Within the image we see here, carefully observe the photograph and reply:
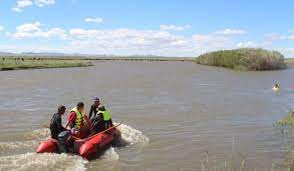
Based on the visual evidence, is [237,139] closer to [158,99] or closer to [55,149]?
[55,149]

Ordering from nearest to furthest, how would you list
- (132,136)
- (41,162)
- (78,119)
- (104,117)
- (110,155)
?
(41,162), (110,155), (78,119), (104,117), (132,136)

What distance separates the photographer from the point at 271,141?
1409cm

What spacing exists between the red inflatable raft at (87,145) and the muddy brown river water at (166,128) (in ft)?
0.75

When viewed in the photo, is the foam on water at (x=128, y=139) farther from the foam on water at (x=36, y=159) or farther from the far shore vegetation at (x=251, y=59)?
the far shore vegetation at (x=251, y=59)

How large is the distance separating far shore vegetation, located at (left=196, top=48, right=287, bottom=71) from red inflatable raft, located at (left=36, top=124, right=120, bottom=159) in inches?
1840

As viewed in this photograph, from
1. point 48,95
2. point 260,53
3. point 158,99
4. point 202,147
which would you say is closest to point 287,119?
point 202,147

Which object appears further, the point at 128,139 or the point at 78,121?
the point at 128,139

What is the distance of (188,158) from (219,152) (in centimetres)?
122

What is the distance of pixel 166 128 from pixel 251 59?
43.3 m

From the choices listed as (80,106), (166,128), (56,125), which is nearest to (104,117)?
(80,106)

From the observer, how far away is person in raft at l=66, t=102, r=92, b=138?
12695 millimetres

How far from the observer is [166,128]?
54.0 ft

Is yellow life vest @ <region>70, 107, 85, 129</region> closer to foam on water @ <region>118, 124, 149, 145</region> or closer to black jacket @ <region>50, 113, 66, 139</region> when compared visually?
black jacket @ <region>50, 113, 66, 139</region>

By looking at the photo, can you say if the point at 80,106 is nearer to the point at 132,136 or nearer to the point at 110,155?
the point at 110,155
